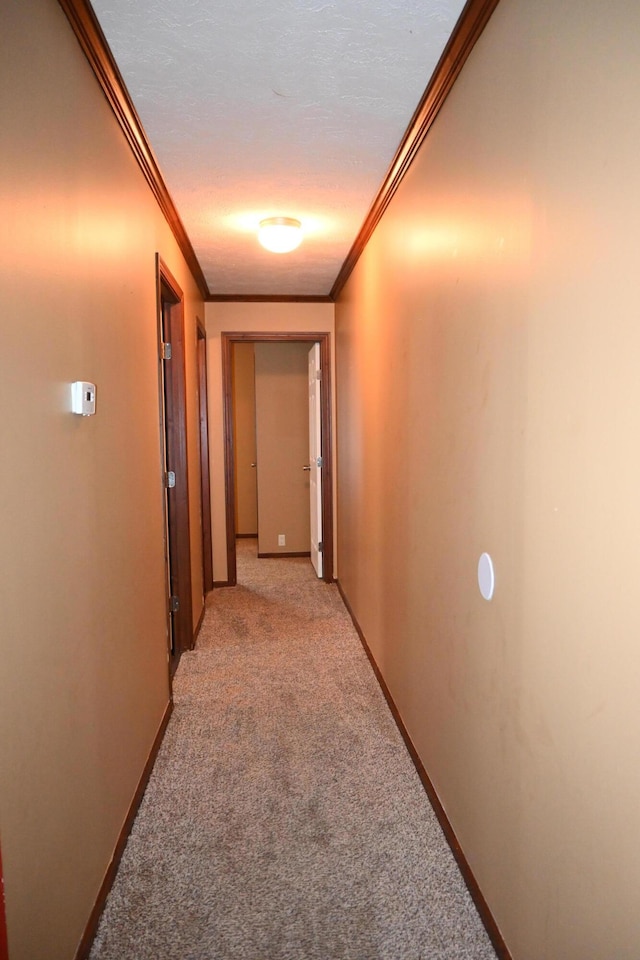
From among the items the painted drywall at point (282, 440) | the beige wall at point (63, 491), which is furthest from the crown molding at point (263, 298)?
the beige wall at point (63, 491)

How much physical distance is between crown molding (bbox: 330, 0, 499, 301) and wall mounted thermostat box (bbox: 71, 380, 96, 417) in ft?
4.40

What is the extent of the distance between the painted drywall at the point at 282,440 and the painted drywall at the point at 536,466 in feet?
12.7

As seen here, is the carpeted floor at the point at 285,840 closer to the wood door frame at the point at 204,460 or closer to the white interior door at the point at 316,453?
the wood door frame at the point at 204,460

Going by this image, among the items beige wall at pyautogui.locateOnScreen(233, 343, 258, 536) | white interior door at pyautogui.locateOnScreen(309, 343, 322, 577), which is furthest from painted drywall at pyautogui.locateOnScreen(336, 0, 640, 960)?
beige wall at pyautogui.locateOnScreen(233, 343, 258, 536)

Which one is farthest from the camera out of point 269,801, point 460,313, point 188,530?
point 188,530

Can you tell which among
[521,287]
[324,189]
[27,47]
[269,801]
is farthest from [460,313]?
[269,801]

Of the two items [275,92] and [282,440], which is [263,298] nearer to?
[282,440]

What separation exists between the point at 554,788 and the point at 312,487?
172 inches

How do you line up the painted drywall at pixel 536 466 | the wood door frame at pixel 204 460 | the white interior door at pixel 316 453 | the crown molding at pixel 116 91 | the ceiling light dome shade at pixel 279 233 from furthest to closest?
the white interior door at pixel 316 453, the wood door frame at pixel 204 460, the ceiling light dome shade at pixel 279 233, the crown molding at pixel 116 91, the painted drywall at pixel 536 466

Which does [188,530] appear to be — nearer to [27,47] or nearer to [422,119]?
[422,119]

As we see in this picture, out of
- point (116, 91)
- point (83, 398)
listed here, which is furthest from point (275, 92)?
point (83, 398)

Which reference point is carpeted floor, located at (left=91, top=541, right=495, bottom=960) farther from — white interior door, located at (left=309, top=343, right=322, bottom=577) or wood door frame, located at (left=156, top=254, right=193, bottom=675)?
white interior door, located at (left=309, top=343, right=322, bottom=577)

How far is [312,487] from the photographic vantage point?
18.2 ft

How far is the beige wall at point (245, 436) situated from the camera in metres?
6.89
